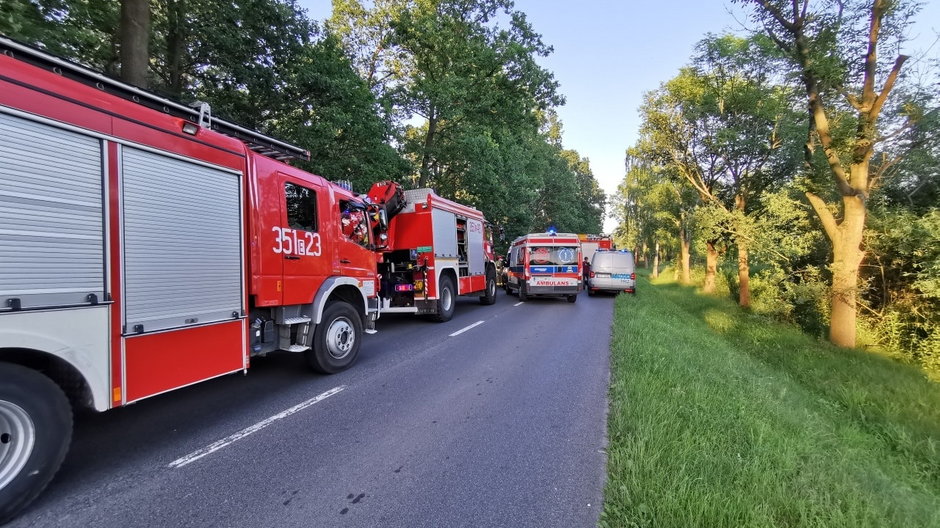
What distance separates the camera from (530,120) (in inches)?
777

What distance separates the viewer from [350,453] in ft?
12.5

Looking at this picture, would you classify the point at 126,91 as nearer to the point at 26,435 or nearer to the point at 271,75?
the point at 26,435

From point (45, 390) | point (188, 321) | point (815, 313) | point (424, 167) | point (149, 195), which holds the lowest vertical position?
point (815, 313)

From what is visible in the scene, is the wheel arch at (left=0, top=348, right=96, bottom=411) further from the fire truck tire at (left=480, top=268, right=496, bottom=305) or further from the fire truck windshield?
the fire truck windshield

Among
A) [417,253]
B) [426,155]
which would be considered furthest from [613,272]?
[417,253]

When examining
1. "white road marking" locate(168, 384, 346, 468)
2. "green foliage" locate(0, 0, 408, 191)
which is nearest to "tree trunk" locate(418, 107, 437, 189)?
"green foliage" locate(0, 0, 408, 191)

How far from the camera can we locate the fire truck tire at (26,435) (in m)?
2.75

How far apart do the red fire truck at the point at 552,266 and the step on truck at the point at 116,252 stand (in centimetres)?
1152

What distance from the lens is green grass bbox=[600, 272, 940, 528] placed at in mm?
2826

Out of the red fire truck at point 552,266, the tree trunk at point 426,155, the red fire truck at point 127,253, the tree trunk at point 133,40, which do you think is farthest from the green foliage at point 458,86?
the red fire truck at point 127,253

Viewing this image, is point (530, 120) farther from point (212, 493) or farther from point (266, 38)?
point (212, 493)

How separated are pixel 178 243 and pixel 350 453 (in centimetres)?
244

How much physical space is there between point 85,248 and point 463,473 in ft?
10.8

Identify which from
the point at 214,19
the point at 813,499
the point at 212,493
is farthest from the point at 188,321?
the point at 214,19
